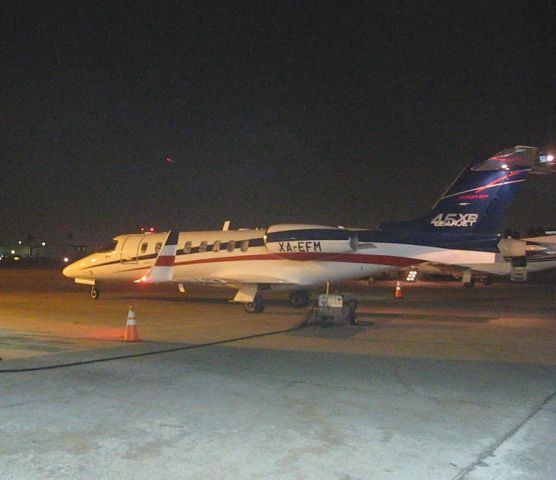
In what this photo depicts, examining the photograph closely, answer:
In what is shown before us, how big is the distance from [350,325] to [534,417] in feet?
29.1

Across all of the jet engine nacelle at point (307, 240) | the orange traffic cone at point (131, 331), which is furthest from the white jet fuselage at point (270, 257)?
the orange traffic cone at point (131, 331)

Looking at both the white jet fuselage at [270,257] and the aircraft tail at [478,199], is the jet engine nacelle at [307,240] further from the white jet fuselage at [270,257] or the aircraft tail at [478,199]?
the aircraft tail at [478,199]

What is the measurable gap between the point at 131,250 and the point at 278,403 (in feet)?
57.0

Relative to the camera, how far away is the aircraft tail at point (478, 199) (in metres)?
17.3

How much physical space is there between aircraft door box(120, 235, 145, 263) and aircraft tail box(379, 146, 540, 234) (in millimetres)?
11429

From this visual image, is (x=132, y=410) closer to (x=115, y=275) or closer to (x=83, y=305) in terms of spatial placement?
(x=83, y=305)

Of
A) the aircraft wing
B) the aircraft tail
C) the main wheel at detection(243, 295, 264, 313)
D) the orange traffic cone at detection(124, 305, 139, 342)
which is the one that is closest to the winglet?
the aircraft wing

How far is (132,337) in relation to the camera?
12.5 metres

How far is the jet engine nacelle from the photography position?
61.4 ft

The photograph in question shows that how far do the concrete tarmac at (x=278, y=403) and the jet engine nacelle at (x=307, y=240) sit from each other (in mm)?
4365

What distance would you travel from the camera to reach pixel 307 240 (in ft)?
62.6

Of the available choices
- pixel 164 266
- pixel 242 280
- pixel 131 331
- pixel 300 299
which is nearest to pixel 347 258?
pixel 300 299

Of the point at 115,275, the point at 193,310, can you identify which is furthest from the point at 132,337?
the point at 115,275

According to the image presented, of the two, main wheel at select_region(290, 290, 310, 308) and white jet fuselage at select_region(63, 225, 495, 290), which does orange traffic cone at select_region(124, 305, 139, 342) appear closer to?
white jet fuselage at select_region(63, 225, 495, 290)
